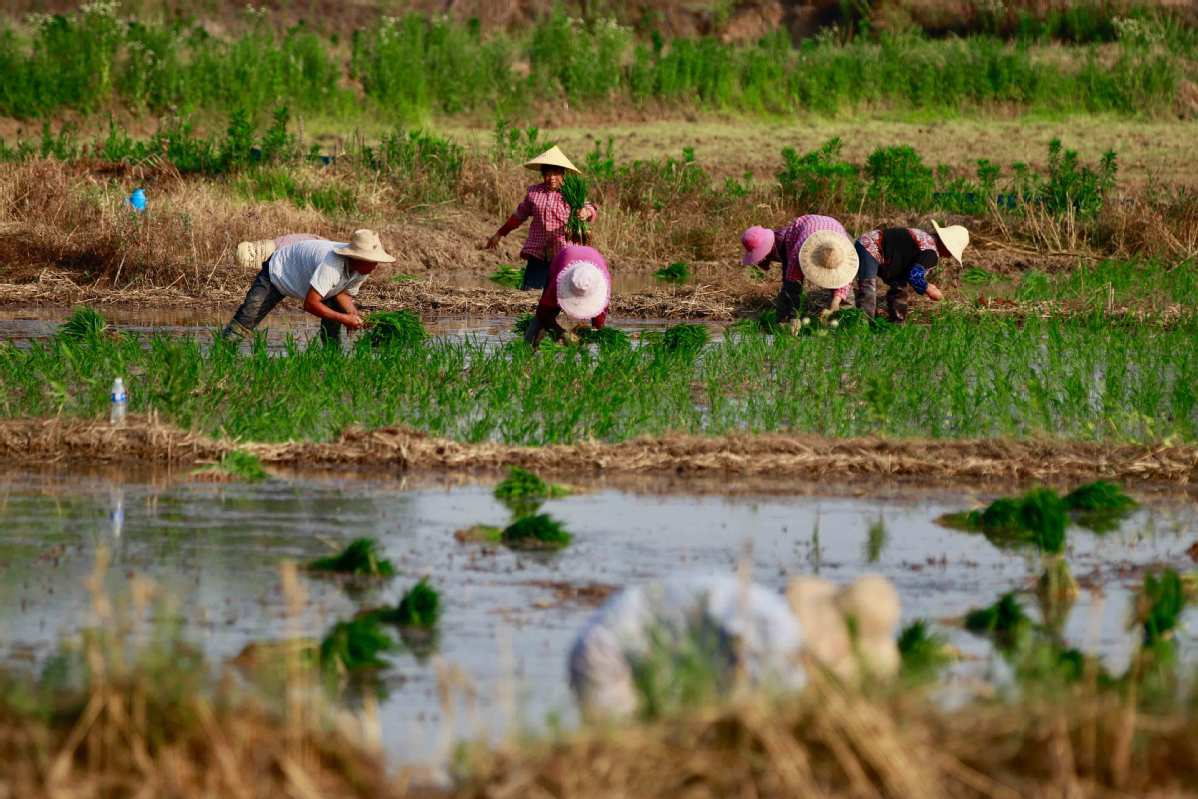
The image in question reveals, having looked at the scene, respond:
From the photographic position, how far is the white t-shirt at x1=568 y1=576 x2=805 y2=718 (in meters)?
4.02

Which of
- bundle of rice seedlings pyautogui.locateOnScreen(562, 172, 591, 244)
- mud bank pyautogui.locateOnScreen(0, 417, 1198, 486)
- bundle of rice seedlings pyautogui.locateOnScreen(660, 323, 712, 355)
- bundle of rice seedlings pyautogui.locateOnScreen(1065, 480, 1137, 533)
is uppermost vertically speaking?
bundle of rice seedlings pyautogui.locateOnScreen(562, 172, 591, 244)

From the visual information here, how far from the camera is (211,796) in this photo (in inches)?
144

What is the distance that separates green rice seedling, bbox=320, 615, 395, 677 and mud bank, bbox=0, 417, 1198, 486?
2894mm

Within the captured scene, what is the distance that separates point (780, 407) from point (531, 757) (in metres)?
5.49

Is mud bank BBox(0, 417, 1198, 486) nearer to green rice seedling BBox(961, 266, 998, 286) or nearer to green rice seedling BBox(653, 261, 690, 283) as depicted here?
green rice seedling BBox(961, 266, 998, 286)

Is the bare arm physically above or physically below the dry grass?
above

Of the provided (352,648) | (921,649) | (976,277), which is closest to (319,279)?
(352,648)

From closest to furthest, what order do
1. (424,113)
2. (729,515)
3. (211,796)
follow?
(211,796)
(729,515)
(424,113)

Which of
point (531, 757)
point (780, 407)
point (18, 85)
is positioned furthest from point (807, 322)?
point (18, 85)

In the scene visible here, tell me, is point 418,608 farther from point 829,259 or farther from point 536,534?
point 829,259

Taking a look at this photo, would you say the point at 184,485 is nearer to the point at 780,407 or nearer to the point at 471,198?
the point at 780,407

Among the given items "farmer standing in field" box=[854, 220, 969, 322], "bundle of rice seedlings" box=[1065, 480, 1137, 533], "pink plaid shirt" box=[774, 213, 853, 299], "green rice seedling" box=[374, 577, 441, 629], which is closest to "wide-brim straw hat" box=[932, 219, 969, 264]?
"farmer standing in field" box=[854, 220, 969, 322]

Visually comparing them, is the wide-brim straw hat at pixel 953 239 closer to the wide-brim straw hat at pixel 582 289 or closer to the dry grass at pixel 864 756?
the wide-brim straw hat at pixel 582 289

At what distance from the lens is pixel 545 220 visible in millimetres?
12867
